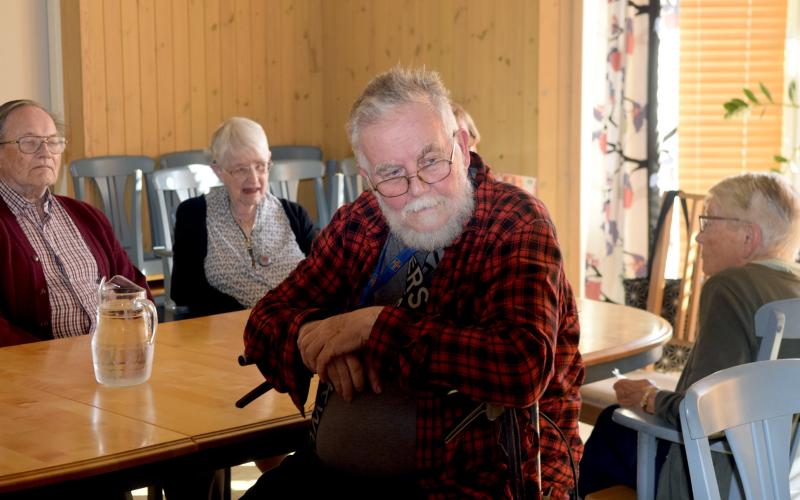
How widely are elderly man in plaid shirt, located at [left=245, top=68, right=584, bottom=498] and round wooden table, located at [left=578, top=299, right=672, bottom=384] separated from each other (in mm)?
567

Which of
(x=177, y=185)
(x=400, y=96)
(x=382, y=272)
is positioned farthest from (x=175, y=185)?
(x=400, y=96)

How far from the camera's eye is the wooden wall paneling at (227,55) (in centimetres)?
596

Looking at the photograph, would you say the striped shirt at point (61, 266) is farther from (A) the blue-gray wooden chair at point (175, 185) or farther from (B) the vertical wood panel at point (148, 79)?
(B) the vertical wood panel at point (148, 79)

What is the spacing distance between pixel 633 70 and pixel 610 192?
567 millimetres

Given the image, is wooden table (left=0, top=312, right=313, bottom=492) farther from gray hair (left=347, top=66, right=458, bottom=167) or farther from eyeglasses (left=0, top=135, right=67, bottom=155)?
eyeglasses (left=0, top=135, right=67, bottom=155)

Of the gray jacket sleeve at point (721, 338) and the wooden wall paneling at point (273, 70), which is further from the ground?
the wooden wall paneling at point (273, 70)

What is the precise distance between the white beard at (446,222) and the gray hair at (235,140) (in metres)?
1.76

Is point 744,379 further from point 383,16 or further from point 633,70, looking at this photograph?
point 383,16

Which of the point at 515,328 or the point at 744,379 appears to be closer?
the point at 744,379

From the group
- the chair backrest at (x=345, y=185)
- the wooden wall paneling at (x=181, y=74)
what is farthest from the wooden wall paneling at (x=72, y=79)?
the chair backrest at (x=345, y=185)

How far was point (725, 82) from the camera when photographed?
15.4 ft

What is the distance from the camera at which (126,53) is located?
555cm

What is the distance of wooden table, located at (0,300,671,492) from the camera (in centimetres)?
171

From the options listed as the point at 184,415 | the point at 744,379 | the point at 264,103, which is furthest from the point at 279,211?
the point at 264,103
